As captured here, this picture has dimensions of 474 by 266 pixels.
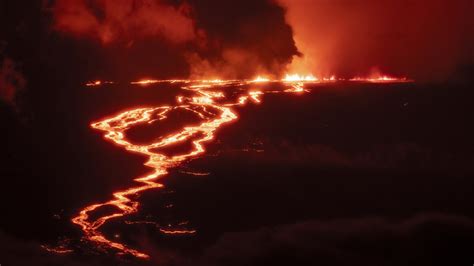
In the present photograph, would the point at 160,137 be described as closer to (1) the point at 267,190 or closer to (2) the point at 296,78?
(1) the point at 267,190

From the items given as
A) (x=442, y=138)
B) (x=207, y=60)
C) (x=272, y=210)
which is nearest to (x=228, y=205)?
(x=272, y=210)

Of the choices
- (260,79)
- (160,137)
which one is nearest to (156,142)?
(160,137)

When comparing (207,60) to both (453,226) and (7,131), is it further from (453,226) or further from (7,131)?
(453,226)

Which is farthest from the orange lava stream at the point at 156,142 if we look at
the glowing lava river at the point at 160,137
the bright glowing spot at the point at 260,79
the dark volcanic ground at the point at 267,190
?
the bright glowing spot at the point at 260,79

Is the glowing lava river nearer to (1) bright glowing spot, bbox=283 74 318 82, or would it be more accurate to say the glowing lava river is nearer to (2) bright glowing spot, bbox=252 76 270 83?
(2) bright glowing spot, bbox=252 76 270 83

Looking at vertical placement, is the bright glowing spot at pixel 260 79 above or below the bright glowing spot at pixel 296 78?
below

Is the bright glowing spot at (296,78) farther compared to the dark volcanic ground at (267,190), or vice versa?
the bright glowing spot at (296,78)

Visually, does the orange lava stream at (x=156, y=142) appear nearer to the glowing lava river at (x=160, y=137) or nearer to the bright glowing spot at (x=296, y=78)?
the glowing lava river at (x=160, y=137)
